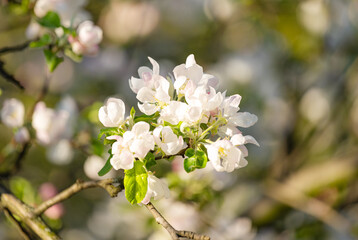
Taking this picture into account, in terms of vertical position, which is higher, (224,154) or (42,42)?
(42,42)

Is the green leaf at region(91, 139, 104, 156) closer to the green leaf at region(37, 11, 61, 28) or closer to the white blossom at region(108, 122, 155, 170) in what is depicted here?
the green leaf at region(37, 11, 61, 28)

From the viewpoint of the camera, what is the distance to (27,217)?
2.80 feet

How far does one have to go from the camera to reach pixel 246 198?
2.34 m

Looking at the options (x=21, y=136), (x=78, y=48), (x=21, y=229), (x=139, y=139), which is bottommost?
Answer: (x=21, y=229)

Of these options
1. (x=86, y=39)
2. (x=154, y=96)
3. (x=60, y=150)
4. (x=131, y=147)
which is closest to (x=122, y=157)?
(x=131, y=147)

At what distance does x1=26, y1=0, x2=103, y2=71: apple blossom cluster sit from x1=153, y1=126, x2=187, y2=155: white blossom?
19.8 inches

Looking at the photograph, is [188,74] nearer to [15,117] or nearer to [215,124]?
[215,124]

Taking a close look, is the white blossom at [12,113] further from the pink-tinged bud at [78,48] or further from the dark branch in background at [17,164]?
the pink-tinged bud at [78,48]

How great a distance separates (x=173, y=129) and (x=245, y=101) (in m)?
2.20

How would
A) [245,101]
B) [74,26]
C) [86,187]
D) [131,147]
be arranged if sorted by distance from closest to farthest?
[131,147]
[86,187]
[74,26]
[245,101]

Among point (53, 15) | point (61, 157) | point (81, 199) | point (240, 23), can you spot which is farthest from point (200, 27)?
point (53, 15)

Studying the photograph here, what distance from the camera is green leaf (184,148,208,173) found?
0.70 meters

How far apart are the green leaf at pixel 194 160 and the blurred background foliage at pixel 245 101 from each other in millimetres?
822

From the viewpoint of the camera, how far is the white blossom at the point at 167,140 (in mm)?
687
